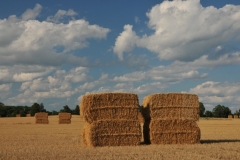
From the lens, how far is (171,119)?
15.7 m

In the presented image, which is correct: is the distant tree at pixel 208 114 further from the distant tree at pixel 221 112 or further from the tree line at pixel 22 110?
the tree line at pixel 22 110

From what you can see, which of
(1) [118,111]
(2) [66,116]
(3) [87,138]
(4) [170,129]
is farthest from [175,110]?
(2) [66,116]

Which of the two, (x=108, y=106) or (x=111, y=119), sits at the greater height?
(x=108, y=106)

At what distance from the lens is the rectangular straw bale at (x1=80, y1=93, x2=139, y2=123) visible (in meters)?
15.0

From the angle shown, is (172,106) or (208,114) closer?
(172,106)

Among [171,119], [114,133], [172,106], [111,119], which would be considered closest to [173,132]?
[171,119]

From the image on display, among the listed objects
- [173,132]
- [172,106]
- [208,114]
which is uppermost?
[208,114]

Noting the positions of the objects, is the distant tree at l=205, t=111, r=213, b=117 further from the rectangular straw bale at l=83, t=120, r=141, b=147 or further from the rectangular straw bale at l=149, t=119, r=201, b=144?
the rectangular straw bale at l=83, t=120, r=141, b=147

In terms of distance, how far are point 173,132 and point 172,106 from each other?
107 cm

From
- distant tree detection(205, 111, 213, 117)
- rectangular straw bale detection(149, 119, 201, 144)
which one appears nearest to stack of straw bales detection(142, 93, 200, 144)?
rectangular straw bale detection(149, 119, 201, 144)

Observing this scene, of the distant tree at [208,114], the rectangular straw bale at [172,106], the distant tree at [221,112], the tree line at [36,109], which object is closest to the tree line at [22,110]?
the tree line at [36,109]

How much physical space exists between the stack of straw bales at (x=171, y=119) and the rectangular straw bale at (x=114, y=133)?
75 centimetres

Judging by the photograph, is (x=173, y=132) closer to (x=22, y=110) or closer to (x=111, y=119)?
(x=111, y=119)

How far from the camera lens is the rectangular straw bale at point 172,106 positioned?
51.3ft
